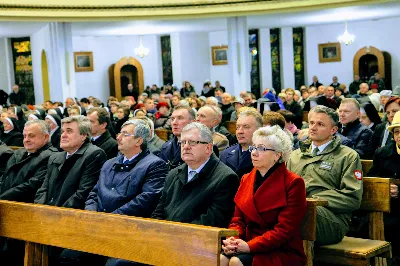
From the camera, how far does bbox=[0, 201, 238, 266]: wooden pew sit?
Answer: 12.4 feet

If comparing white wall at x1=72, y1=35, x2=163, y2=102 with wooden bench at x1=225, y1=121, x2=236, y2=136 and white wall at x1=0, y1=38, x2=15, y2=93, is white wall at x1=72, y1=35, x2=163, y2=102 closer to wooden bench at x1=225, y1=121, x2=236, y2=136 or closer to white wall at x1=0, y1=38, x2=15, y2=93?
white wall at x1=0, y1=38, x2=15, y2=93

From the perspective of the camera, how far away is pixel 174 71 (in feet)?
88.8

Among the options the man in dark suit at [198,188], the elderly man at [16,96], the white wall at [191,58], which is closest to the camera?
the man in dark suit at [198,188]

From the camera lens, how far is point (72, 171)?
6.12m

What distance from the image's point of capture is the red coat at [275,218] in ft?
14.0

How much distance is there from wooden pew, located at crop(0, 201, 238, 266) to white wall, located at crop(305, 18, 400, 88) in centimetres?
2364

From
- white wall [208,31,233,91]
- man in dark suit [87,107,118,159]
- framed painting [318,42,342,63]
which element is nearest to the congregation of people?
man in dark suit [87,107,118,159]

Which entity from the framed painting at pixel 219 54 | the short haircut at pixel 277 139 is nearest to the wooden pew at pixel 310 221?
the short haircut at pixel 277 139

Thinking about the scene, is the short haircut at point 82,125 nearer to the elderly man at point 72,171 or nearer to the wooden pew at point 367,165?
the elderly man at point 72,171

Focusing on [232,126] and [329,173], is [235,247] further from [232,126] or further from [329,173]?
[232,126]

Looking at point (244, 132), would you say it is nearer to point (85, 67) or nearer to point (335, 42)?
point (85, 67)

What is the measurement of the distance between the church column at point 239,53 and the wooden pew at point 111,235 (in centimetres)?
1554

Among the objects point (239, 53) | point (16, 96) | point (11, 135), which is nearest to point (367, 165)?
point (11, 135)

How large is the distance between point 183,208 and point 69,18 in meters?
14.5
